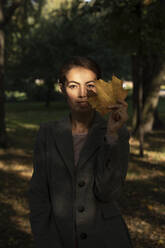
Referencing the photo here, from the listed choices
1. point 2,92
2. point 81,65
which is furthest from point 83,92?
point 2,92

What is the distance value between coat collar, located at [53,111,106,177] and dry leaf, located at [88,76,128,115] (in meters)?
0.29

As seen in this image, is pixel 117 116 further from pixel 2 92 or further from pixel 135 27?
pixel 2 92

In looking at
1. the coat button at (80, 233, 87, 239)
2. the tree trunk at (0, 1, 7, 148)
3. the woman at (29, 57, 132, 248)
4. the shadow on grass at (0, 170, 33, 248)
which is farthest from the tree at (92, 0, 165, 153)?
the coat button at (80, 233, 87, 239)

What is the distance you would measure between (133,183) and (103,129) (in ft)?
20.7

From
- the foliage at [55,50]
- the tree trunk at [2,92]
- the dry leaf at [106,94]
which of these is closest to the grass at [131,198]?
the tree trunk at [2,92]

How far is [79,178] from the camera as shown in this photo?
6.58 feet

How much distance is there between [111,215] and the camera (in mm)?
2043

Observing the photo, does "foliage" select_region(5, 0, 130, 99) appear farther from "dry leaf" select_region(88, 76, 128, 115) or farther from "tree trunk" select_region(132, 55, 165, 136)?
"dry leaf" select_region(88, 76, 128, 115)

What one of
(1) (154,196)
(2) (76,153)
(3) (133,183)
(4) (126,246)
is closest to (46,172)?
(2) (76,153)

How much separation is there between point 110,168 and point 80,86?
1.75ft

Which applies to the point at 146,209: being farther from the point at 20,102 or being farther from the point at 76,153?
the point at 20,102

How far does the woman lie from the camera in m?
1.97

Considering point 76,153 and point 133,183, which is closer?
point 76,153

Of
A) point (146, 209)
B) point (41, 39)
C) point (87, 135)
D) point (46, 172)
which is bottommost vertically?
point (146, 209)
